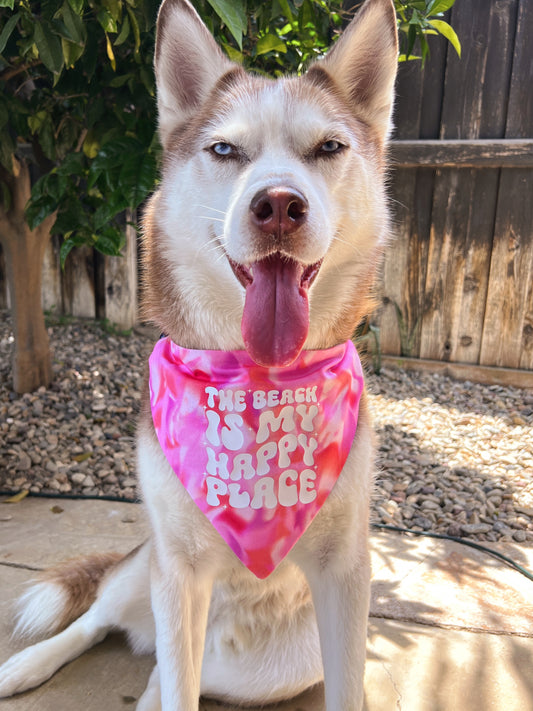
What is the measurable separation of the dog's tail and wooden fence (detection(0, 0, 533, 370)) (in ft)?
10.1

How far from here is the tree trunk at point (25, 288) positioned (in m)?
3.44

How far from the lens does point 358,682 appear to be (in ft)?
4.76

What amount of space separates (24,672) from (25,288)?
2.43 m

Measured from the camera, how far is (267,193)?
1.22m

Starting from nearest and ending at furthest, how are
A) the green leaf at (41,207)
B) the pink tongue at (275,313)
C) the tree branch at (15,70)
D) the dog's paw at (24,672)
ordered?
1. the pink tongue at (275,313)
2. the dog's paw at (24,672)
3. the green leaf at (41,207)
4. the tree branch at (15,70)

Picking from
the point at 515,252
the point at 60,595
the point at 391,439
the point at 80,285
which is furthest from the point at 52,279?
the point at 515,252

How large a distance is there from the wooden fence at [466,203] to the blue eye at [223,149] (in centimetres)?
312

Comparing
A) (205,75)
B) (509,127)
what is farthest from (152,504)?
(509,127)

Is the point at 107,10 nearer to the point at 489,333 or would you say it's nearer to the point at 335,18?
the point at 335,18

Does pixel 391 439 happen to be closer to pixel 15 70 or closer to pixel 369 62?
pixel 369 62

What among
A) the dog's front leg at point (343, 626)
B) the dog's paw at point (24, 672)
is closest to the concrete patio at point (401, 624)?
the dog's paw at point (24, 672)

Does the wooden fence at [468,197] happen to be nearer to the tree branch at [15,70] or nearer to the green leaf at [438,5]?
the green leaf at [438,5]

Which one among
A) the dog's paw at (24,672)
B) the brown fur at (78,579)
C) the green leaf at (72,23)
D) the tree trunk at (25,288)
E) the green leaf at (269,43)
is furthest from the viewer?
the tree trunk at (25,288)

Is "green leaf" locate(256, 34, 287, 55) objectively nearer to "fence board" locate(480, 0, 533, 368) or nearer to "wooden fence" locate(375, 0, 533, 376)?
"wooden fence" locate(375, 0, 533, 376)
